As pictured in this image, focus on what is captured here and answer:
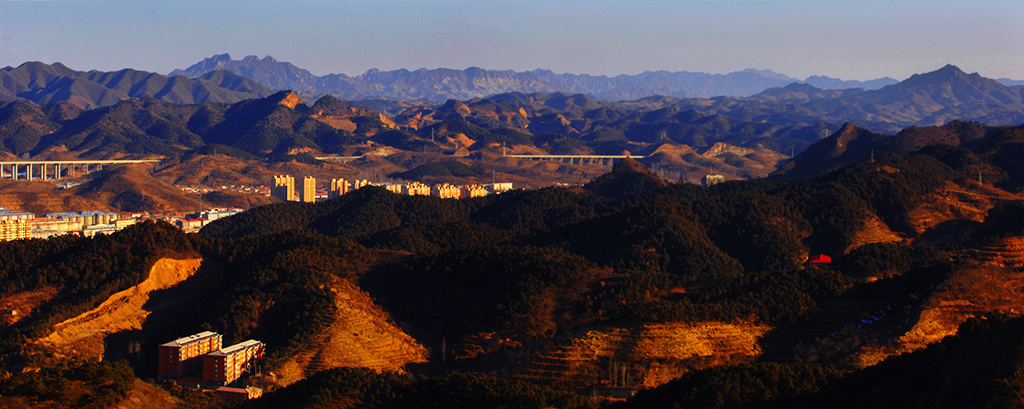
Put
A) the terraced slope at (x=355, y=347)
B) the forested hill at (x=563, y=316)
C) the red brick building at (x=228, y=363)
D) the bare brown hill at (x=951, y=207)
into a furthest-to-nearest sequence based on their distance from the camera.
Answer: the bare brown hill at (x=951, y=207)
the terraced slope at (x=355, y=347)
the red brick building at (x=228, y=363)
the forested hill at (x=563, y=316)

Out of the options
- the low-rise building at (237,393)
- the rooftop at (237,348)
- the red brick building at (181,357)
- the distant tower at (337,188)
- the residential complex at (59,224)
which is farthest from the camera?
the distant tower at (337,188)

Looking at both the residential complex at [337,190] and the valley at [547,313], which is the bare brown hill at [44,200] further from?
the valley at [547,313]

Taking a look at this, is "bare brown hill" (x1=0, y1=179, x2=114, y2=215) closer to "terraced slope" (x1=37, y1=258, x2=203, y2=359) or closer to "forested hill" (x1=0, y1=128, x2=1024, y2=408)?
"forested hill" (x1=0, y1=128, x2=1024, y2=408)

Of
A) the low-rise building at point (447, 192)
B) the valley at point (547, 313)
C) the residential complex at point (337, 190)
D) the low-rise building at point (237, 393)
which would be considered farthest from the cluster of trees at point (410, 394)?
the low-rise building at point (447, 192)

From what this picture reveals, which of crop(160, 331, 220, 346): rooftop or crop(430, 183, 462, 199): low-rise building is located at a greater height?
crop(430, 183, 462, 199): low-rise building

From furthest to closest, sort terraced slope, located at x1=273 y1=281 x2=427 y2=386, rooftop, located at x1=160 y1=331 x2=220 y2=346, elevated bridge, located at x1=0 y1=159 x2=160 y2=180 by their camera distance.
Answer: elevated bridge, located at x1=0 y1=159 x2=160 y2=180 < rooftop, located at x1=160 y1=331 x2=220 y2=346 < terraced slope, located at x1=273 y1=281 x2=427 y2=386

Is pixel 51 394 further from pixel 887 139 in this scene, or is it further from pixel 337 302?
pixel 887 139

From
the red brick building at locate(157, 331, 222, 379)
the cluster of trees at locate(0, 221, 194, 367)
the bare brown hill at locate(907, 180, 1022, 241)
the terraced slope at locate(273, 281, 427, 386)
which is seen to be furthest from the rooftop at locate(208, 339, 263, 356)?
the bare brown hill at locate(907, 180, 1022, 241)

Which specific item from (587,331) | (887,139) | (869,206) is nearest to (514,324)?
(587,331)
